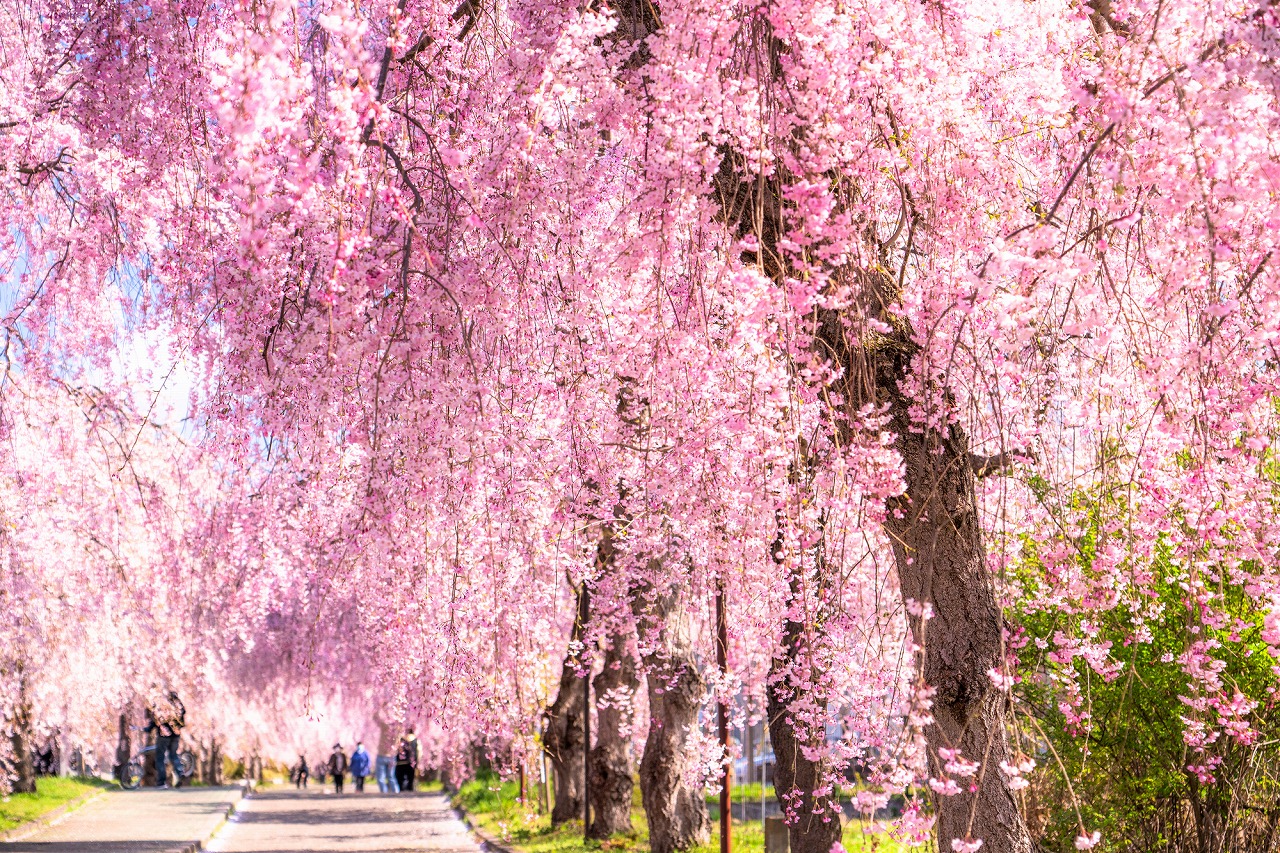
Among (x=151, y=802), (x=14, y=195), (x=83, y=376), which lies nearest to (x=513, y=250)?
(x=14, y=195)

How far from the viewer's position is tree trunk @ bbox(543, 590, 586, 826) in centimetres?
2083

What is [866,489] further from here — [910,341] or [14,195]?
[14,195]

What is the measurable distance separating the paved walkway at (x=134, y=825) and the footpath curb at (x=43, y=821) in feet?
0.40

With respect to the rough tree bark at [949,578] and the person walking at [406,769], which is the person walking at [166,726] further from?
the rough tree bark at [949,578]

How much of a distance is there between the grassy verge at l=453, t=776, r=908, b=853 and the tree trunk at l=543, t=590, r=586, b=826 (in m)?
0.35

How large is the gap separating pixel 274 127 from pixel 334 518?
40.4 feet

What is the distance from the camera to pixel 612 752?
1795 cm

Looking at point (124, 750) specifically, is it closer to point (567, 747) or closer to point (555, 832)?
point (567, 747)

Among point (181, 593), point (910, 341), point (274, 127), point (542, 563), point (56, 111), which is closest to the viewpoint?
point (274, 127)

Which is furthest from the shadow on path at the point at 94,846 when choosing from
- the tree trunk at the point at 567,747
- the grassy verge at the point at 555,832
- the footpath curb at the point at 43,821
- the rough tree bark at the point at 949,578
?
the rough tree bark at the point at 949,578

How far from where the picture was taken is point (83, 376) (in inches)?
597

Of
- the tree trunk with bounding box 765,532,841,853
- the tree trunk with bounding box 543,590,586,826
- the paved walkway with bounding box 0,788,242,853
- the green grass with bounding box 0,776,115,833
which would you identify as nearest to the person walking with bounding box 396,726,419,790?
the green grass with bounding box 0,776,115,833

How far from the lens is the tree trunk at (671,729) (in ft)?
48.1

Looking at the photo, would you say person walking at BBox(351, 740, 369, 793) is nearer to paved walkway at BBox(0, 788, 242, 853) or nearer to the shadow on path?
paved walkway at BBox(0, 788, 242, 853)
